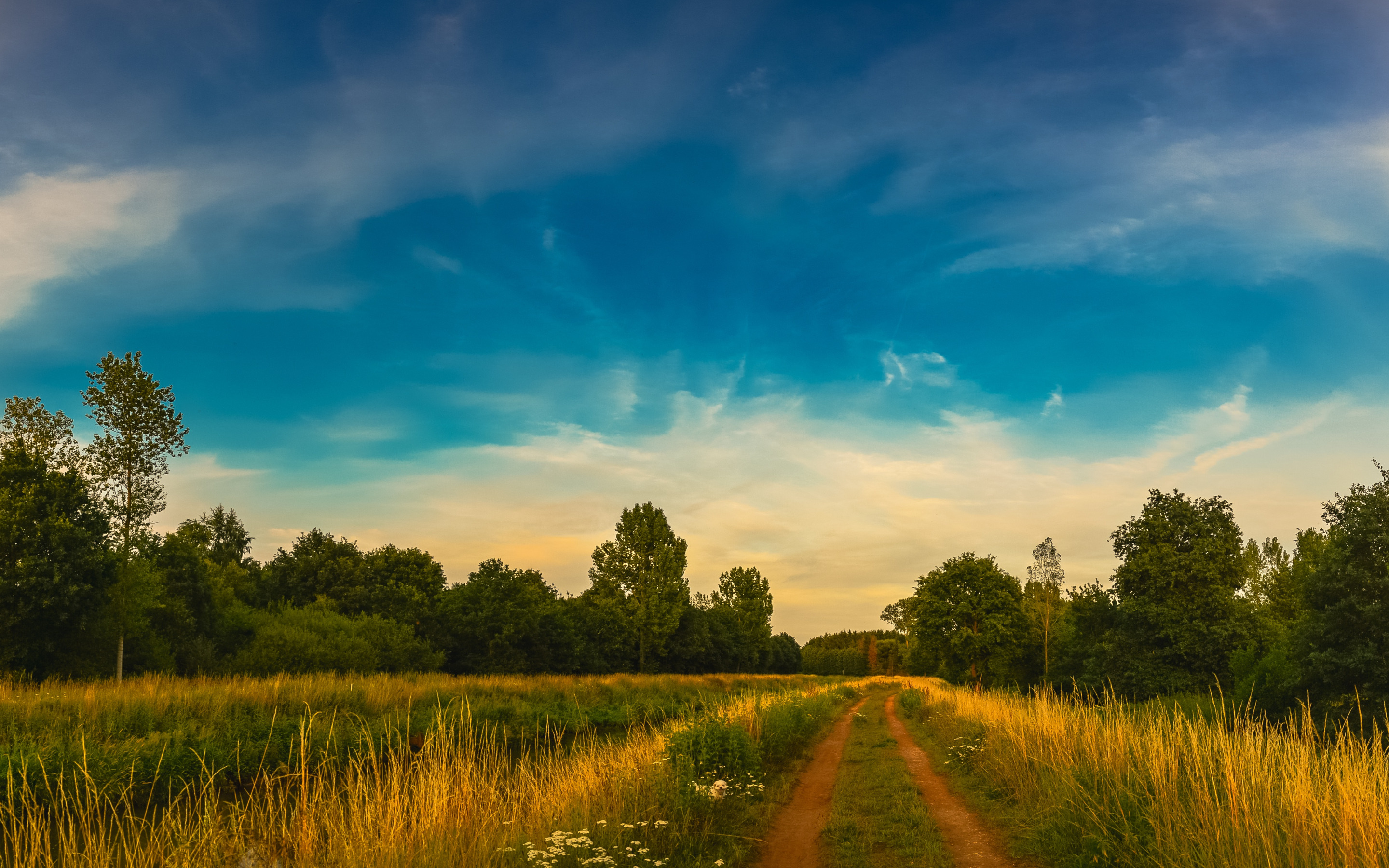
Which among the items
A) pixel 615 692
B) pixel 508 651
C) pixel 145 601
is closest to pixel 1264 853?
pixel 615 692

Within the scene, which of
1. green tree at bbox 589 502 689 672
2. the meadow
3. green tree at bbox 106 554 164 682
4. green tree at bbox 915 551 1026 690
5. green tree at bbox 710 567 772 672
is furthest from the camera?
green tree at bbox 710 567 772 672

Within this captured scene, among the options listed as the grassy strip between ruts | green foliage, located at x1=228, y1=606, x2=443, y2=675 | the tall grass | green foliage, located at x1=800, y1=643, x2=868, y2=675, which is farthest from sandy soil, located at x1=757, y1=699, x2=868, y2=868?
green foliage, located at x1=800, y1=643, x2=868, y2=675

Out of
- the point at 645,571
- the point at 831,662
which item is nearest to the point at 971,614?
the point at 645,571

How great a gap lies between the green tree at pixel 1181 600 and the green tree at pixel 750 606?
2330 inches

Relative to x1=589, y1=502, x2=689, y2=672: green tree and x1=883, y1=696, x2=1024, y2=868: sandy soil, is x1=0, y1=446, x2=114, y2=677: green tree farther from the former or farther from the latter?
x1=589, y1=502, x2=689, y2=672: green tree

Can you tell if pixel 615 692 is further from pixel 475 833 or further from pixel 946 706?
pixel 475 833

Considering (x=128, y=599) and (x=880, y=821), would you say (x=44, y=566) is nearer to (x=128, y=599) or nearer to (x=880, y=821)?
(x=128, y=599)

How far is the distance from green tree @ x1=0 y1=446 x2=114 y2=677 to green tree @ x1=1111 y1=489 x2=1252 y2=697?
129 ft

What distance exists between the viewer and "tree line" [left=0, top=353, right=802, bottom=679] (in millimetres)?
23359

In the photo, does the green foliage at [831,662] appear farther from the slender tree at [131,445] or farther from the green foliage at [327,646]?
the slender tree at [131,445]

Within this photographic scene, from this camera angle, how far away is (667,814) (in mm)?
8891

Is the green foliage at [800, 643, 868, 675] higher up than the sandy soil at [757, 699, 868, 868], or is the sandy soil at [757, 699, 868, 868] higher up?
the sandy soil at [757, 699, 868, 868]

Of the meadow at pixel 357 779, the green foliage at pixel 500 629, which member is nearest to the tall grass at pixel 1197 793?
the meadow at pixel 357 779

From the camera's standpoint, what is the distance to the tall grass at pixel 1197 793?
16.9 feet
